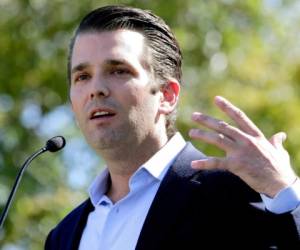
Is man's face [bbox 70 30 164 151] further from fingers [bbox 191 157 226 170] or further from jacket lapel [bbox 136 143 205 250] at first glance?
fingers [bbox 191 157 226 170]

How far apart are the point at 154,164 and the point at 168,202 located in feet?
0.80

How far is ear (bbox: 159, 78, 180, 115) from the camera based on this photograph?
489 cm

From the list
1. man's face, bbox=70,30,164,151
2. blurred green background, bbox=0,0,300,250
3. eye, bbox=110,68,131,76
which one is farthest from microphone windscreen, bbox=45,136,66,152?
blurred green background, bbox=0,0,300,250

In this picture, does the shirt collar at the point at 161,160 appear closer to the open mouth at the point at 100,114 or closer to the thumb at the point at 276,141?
the open mouth at the point at 100,114

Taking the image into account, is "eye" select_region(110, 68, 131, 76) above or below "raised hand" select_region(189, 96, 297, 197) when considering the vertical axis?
above

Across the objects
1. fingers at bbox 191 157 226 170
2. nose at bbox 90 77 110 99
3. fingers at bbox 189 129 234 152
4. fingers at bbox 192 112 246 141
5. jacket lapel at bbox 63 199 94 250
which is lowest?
jacket lapel at bbox 63 199 94 250

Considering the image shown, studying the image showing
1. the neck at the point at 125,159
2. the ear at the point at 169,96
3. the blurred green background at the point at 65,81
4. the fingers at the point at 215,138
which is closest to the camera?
the fingers at the point at 215,138

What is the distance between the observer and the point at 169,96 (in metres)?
4.97

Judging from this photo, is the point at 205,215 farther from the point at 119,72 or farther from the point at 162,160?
the point at 119,72

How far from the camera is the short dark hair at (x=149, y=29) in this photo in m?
4.91

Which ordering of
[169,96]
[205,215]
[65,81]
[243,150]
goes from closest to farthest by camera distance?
1. [243,150]
2. [205,215]
3. [169,96]
4. [65,81]

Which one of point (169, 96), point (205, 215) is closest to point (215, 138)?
point (205, 215)

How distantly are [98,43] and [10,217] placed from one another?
6903mm

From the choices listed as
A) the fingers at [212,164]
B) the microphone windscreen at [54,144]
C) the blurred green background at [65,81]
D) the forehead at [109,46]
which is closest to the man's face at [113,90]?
the forehead at [109,46]
